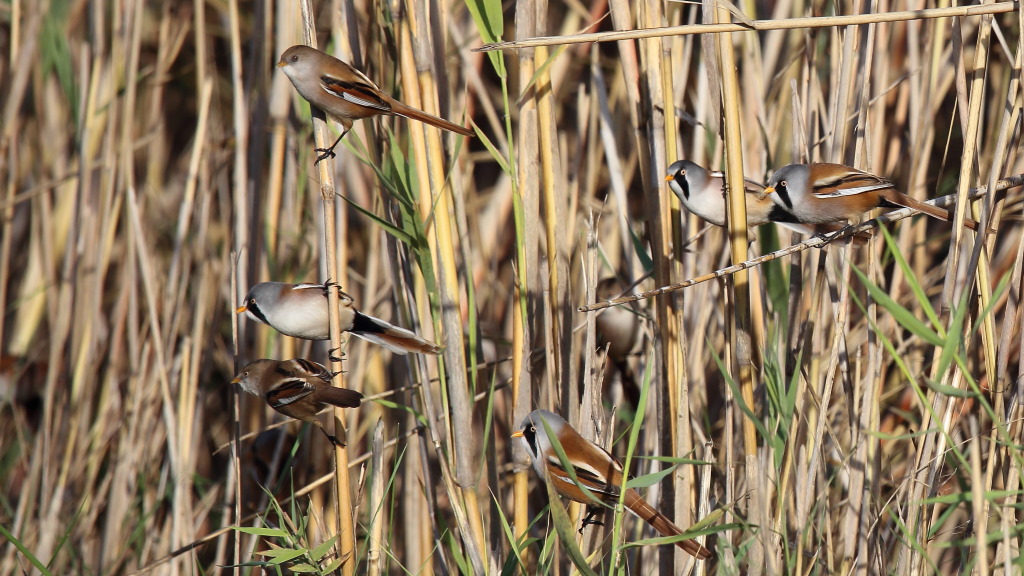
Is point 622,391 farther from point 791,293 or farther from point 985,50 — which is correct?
point 985,50

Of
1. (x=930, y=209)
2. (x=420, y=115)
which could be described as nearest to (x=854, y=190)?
(x=930, y=209)

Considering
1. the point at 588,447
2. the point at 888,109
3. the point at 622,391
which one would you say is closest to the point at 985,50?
the point at 888,109

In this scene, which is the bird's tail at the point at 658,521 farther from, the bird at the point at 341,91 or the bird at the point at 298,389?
the bird at the point at 341,91

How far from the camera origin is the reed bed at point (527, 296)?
5.65 ft

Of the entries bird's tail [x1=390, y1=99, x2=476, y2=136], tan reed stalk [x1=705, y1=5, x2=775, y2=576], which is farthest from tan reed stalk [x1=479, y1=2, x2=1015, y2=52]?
bird's tail [x1=390, y1=99, x2=476, y2=136]

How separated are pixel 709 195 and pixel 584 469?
63 cm

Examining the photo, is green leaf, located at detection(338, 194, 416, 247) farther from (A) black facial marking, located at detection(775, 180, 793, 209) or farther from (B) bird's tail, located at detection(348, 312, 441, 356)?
(A) black facial marking, located at detection(775, 180, 793, 209)

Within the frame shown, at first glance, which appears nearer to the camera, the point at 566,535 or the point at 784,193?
the point at 566,535

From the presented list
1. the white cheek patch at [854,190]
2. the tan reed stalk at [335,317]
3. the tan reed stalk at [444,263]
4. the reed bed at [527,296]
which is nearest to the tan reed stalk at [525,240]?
the reed bed at [527,296]

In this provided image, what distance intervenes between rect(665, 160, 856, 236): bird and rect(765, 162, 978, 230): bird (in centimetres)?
6

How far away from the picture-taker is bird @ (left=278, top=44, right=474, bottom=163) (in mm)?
1774

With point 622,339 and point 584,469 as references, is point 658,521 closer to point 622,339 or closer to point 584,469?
point 584,469

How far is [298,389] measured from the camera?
5.97 feet

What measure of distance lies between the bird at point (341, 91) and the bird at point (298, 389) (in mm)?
453
